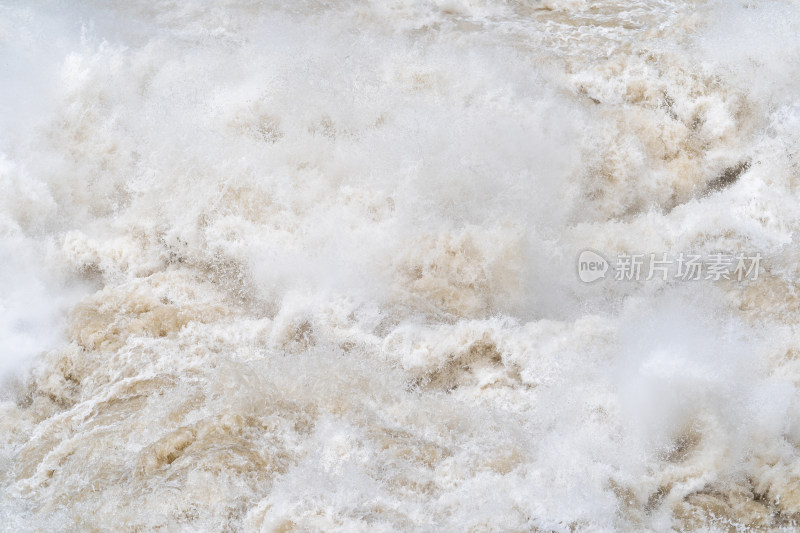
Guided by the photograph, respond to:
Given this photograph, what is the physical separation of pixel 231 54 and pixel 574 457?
514cm

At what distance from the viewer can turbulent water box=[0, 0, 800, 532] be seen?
2815 millimetres

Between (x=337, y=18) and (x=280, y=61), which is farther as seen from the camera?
(x=337, y=18)

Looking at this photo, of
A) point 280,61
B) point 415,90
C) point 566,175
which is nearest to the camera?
point 566,175

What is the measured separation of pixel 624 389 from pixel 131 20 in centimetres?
675

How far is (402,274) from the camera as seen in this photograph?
13.7 feet

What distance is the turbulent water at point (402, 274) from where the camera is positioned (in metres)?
2.81

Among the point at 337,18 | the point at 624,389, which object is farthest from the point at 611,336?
the point at 337,18

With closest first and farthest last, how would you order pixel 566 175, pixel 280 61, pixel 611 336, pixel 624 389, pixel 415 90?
pixel 624 389
pixel 611 336
pixel 566 175
pixel 415 90
pixel 280 61

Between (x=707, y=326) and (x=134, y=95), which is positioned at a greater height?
(x=134, y=95)

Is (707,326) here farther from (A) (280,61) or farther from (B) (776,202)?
(A) (280,61)

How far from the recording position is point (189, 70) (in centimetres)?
625

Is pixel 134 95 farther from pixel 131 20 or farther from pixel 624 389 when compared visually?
pixel 624 389

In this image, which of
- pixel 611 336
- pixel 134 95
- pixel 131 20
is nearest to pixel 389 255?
pixel 611 336

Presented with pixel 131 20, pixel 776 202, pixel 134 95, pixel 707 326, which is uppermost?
pixel 131 20
